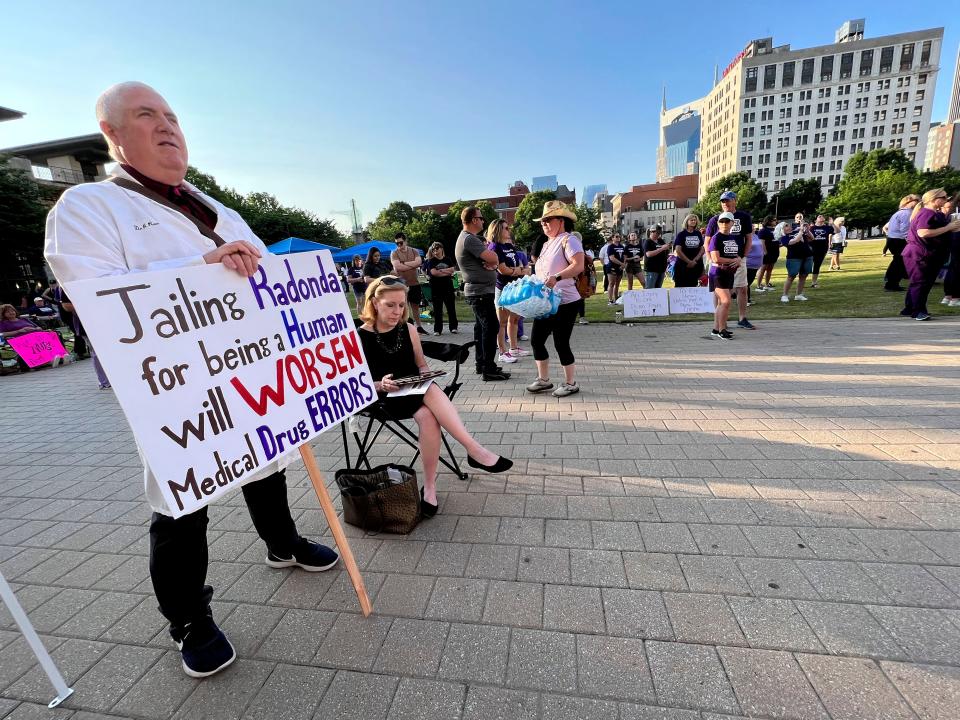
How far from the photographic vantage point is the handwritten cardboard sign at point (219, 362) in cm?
135

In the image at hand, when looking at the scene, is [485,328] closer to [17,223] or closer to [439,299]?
[439,299]

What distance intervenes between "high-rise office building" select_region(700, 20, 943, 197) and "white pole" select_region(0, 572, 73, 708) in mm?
114021

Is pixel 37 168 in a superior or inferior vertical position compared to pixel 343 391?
superior

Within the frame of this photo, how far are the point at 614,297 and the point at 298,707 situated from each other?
12038 mm

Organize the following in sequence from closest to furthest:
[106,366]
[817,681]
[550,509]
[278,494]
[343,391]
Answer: [106,366], [817,681], [343,391], [278,494], [550,509]

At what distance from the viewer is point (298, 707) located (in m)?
1.60

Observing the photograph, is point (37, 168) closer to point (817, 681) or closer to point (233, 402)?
point (233, 402)

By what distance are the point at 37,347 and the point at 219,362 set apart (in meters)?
11.1

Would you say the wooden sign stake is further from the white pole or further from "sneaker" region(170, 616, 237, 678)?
the white pole

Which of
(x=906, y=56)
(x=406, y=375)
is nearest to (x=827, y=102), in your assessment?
(x=906, y=56)

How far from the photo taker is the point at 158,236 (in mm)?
1631

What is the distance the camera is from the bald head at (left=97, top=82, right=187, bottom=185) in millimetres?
1561

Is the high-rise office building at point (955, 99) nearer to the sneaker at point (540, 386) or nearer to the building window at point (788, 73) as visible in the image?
the building window at point (788, 73)

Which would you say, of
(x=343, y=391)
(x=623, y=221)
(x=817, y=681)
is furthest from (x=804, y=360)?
(x=623, y=221)
